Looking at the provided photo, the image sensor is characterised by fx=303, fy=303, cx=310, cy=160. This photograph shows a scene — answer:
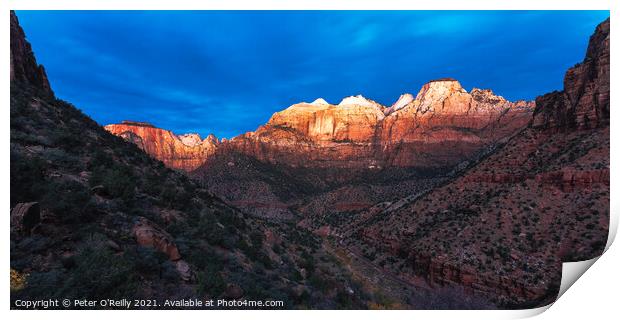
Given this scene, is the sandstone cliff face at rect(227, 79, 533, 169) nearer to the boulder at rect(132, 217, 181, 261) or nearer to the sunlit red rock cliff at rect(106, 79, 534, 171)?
the sunlit red rock cliff at rect(106, 79, 534, 171)

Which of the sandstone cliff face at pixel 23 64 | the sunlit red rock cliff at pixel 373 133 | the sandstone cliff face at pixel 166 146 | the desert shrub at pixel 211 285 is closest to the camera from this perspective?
the desert shrub at pixel 211 285

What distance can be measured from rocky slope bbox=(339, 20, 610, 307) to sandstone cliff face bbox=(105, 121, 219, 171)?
345 ft

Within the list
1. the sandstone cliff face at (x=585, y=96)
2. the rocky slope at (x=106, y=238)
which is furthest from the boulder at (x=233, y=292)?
the sandstone cliff face at (x=585, y=96)

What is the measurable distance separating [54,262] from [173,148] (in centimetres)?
13198

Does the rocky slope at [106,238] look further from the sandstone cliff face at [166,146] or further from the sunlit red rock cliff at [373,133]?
the sandstone cliff face at [166,146]

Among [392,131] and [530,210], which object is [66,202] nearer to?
[530,210]

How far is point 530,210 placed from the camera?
2027cm

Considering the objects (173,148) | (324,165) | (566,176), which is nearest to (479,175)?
(566,176)

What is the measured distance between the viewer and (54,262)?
668 cm

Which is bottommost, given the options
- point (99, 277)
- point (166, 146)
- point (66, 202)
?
point (99, 277)

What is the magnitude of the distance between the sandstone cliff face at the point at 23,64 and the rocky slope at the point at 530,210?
27.4 meters

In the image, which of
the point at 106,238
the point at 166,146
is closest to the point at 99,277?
the point at 106,238

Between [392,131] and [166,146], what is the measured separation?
9267 cm

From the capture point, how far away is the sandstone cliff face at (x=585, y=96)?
20.4m
